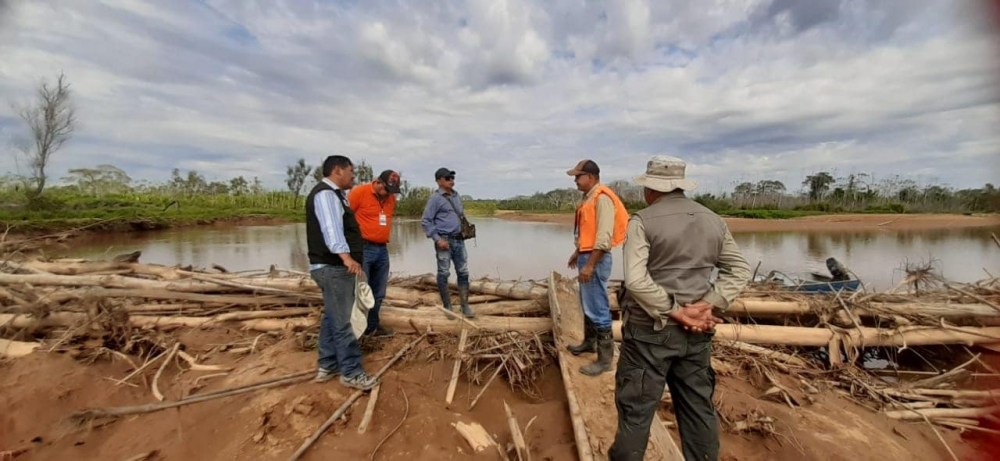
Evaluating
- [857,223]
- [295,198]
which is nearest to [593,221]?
[857,223]

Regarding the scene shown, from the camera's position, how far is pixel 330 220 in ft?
10.6

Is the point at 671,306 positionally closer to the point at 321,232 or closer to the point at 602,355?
the point at 602,355

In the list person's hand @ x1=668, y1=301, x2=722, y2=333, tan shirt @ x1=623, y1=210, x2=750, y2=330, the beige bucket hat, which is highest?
the beige bucket hat

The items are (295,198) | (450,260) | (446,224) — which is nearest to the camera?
(446,224)

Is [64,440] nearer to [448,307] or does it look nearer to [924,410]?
[448,307]

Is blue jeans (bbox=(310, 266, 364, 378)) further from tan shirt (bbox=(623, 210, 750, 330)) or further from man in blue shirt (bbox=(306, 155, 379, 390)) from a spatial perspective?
tan shirt (bbox=(623, 210, 750, 330))

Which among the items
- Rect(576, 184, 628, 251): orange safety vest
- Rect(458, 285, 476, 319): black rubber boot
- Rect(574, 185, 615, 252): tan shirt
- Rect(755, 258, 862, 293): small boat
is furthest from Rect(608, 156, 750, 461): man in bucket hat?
Rect(755, 258, 862, 293): small boat

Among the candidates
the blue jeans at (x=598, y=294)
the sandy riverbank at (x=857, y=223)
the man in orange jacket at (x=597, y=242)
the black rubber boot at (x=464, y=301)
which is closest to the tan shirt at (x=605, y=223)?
the man in orange jacket at (x=597, y=242)

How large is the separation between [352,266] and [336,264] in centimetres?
16

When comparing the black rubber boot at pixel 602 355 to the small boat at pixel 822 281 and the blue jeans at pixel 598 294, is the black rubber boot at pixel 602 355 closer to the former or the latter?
the blue jeans at pixel 598 294

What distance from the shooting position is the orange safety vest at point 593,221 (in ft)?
11.1

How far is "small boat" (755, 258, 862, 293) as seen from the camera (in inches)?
271

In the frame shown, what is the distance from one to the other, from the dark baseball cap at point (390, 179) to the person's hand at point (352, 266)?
110 cm

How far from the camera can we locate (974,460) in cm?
327
